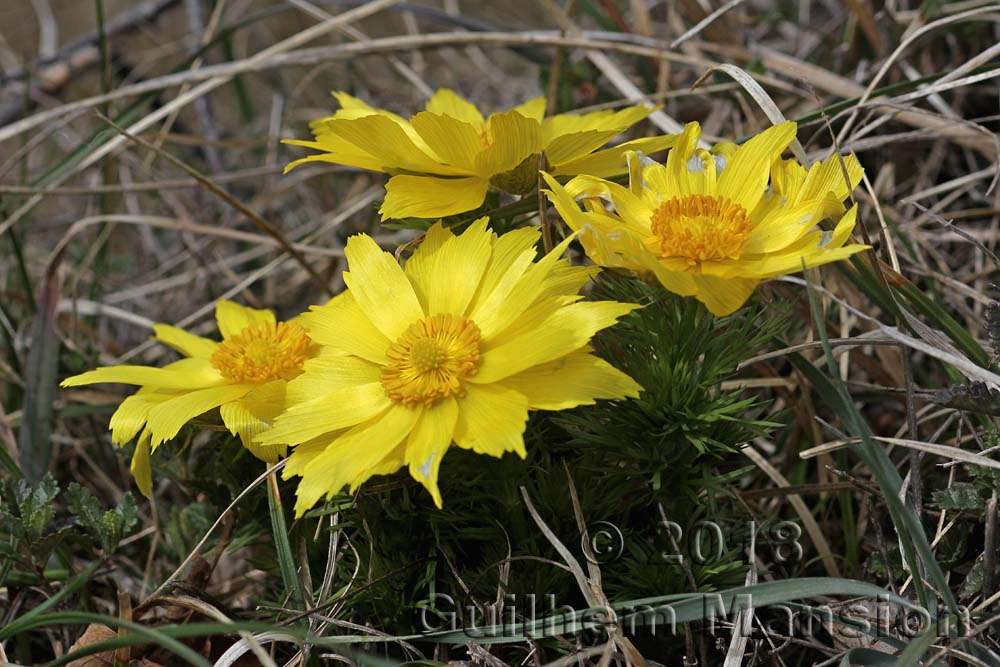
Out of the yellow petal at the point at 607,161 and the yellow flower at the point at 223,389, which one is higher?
the yellow petal at the point at 607,161

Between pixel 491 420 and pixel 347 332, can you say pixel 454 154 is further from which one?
pixel 491 420

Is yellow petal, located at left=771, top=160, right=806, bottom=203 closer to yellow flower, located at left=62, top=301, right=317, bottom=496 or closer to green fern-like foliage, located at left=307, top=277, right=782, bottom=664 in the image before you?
green fern-like foliage, located at left=307, top=277, right=782, bottom=664

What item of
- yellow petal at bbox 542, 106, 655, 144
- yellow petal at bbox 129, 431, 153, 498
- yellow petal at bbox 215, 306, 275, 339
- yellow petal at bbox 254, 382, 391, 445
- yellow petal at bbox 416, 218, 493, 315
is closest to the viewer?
yellow petal at bbox 254, 382, 391, 445

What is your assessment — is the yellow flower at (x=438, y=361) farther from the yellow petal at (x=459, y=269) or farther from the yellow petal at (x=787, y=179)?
the yellow petal at (x=787, y=179)

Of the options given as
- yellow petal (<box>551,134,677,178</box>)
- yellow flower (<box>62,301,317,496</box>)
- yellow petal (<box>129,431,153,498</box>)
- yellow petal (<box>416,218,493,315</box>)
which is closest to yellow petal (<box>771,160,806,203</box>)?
yellow petal (<box>551,134,677,178</box>)

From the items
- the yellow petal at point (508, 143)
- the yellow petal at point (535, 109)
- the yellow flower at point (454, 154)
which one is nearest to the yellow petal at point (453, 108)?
the yellow petal at point (535, 109)

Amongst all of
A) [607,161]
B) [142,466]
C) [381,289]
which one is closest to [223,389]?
[142,466]
